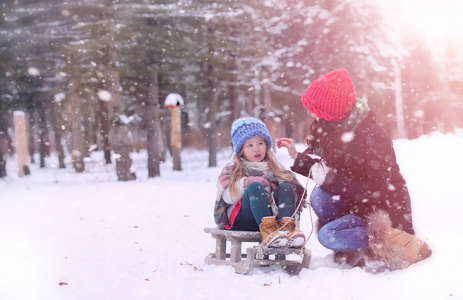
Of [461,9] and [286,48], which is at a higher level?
[461,9]

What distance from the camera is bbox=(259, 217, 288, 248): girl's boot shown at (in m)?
4.33

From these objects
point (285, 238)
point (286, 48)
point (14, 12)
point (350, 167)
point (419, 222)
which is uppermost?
point (14, 12)

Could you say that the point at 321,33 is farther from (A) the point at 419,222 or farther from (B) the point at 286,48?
(A) the point at 419,222

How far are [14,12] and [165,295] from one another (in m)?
16.6

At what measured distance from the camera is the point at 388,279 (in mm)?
4141

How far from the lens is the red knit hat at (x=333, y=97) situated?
4.51m

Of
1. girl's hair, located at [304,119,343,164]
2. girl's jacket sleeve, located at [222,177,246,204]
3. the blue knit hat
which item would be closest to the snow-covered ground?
girl's jacket sleeve, located at [222,177,246,204]

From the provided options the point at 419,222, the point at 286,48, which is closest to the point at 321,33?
the point at 286,48

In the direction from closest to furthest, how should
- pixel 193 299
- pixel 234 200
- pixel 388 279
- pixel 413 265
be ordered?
pixel 193 299 → pixel 388 279 → pixel 413 265 → pixel 234 200

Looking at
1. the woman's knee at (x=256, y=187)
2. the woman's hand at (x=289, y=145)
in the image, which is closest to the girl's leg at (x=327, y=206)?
the woman's hand at (x=289, y=145)

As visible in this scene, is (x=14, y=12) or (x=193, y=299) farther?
(x=14, y=12)

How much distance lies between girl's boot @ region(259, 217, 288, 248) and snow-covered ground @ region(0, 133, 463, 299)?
0.30 meters

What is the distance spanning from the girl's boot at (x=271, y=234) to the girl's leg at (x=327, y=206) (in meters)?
0.50

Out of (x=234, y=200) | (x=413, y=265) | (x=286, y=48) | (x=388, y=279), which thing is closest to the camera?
Result: (x=388, y=279)
